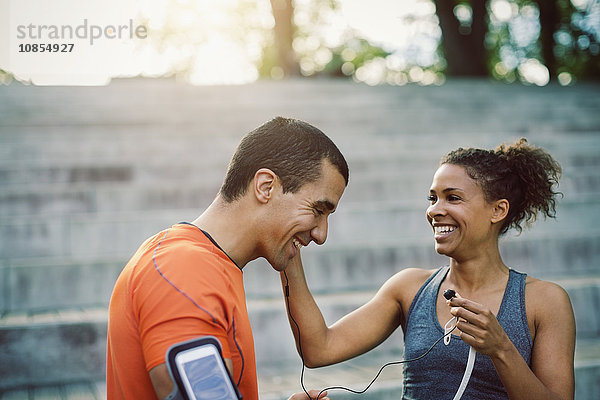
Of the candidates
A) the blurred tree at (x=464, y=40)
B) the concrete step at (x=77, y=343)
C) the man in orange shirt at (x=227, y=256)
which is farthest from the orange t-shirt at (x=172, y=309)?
the blurred tree at (x=464, y=40)

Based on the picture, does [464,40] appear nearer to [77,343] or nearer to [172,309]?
[77,343]

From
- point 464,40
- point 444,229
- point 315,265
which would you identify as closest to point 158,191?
point 315,265

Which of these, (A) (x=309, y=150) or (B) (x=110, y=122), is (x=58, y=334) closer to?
(A) (x=309, y=150)

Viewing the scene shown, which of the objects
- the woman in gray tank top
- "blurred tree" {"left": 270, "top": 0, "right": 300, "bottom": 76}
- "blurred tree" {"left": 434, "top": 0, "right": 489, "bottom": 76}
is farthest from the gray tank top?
"blurred tree" {"left": 434, "top": 0, "right": 489, "bottom": 76}

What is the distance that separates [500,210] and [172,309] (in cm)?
141

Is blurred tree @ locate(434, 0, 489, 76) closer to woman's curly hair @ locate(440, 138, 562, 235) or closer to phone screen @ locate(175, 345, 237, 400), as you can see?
woman's curly hair @ locate(440, 138, 562, 235)

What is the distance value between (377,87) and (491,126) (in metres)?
3.31

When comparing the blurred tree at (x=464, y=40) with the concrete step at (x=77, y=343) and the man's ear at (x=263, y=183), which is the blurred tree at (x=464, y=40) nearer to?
the concrete step at (x=77, y=343)

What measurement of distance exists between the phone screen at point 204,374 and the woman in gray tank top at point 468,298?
918mm

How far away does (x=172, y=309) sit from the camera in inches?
52.0

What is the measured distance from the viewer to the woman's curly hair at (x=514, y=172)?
229 cm

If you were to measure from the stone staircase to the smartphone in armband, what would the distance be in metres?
1.74

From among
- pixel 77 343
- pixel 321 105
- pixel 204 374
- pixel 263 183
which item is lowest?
pixel 77 343

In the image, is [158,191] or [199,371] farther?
[158,191]
